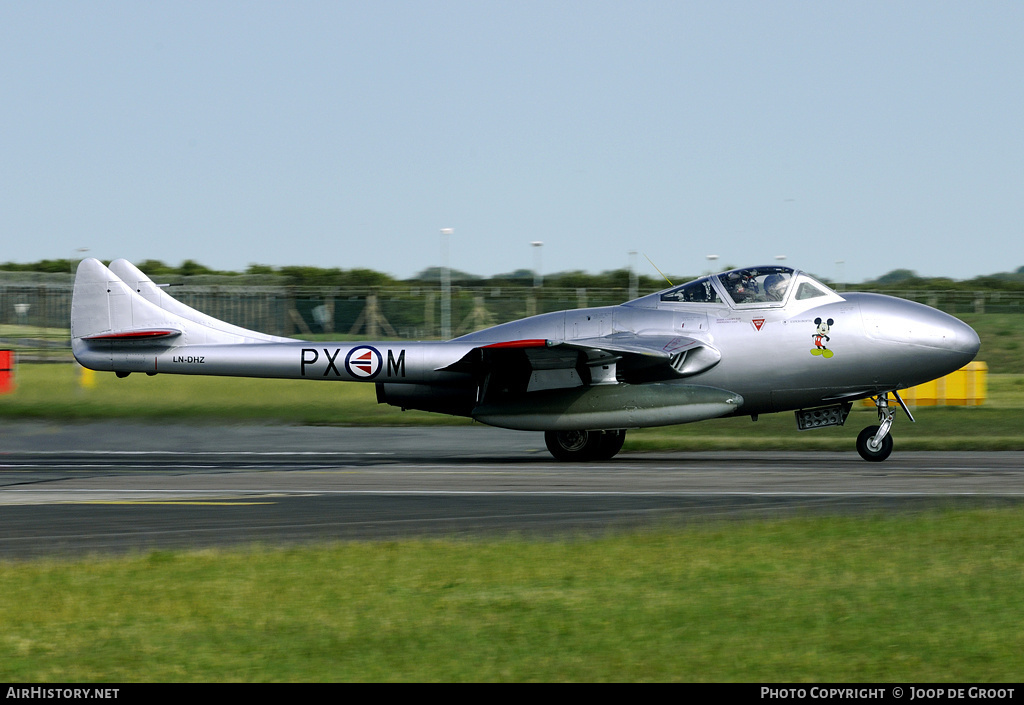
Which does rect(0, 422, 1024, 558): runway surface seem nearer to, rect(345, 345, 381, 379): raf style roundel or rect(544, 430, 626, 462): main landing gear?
rect(544, 430, 626, 462): main landing gear

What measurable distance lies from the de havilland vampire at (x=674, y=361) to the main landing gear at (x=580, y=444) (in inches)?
1.0

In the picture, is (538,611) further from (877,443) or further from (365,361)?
(365,361)

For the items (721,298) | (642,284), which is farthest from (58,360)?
(642,284)

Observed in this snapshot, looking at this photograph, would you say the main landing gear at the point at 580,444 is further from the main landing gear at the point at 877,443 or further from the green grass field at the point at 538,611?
the green grass field at the point at 538,611

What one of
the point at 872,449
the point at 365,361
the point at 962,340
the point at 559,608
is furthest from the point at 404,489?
the point at 962,340

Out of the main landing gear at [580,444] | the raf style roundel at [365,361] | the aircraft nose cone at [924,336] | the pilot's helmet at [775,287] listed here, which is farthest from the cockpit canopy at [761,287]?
the raf style roundel at [365,361]

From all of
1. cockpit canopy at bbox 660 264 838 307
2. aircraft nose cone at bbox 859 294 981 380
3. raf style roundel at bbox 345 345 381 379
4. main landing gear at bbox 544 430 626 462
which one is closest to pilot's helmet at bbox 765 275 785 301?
cockpit canopy at bbox 660 264 838 307

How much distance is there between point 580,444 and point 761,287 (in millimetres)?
4255

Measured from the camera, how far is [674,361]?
1811 centimetres
